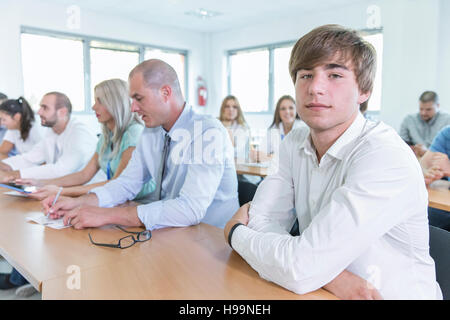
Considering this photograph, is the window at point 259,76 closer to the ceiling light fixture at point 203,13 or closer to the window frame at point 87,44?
the ceiling light fixture at point 203,13

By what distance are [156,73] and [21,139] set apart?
266 cm

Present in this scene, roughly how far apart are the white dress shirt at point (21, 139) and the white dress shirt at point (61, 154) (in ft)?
1.89

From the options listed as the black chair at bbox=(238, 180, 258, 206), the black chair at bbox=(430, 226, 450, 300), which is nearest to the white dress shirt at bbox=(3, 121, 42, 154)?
the black chair at bbox=(238, 180, 258, 206)

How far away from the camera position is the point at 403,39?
534 cm

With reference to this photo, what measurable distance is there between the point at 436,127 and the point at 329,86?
4.32 metres

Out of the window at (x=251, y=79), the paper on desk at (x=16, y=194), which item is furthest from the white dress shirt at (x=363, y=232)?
the window at (x=251, y=79)

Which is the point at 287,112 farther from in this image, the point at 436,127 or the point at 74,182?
the point at 74,182

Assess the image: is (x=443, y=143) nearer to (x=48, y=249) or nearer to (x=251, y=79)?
(x=48, y=249)

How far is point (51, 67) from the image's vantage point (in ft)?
20.1

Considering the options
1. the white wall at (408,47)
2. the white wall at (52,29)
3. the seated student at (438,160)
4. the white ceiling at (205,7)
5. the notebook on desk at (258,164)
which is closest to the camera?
the seated student at (438,160)

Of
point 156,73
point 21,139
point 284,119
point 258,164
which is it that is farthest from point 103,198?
point 284,119

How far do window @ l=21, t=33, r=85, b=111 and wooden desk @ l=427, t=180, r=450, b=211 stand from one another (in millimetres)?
5474

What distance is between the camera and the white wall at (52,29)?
214 inches
